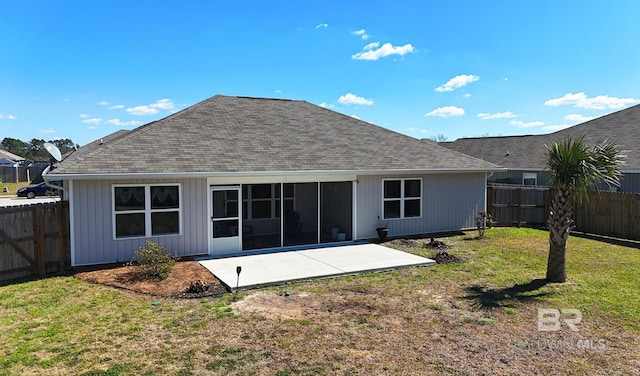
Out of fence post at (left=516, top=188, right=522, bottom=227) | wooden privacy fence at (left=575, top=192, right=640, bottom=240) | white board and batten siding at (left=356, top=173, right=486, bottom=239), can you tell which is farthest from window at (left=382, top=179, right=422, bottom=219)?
wooden privacy fence at (left=575, top=192, right=640, bottom=240)

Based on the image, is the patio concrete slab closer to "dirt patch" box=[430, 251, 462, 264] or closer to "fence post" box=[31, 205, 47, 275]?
"dirt patch" box=[430, 251, 462, 264]

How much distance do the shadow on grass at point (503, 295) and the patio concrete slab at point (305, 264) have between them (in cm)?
244

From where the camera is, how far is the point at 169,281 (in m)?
9.45

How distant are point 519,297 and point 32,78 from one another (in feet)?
106

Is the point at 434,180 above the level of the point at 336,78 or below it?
below

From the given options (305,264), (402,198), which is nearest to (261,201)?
(402,198)

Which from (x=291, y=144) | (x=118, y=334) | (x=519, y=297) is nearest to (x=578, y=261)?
(x=519, y=297)

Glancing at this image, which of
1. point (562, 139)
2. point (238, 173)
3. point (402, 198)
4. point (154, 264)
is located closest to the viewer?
point (154, 264)

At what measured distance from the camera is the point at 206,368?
531cm

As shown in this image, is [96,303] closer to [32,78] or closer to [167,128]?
[167,128]

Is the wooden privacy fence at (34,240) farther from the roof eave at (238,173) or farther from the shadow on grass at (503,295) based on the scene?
the shadow on grass at (503,295)

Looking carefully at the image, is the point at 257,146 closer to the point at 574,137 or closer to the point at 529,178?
the point at 529,178

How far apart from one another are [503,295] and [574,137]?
63.9 ft

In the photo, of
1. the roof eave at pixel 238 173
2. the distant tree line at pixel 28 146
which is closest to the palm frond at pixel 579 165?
the roof eave at pixel 238 173
